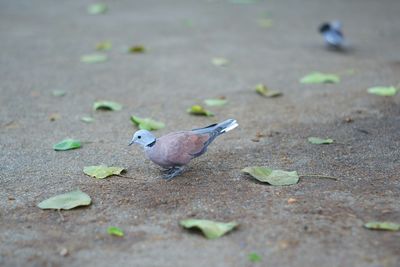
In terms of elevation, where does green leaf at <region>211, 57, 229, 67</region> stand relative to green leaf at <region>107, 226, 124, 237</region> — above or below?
below

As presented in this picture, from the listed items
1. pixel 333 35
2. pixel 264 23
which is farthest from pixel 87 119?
pixel 264 23

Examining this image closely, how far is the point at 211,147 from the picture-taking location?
3.64m

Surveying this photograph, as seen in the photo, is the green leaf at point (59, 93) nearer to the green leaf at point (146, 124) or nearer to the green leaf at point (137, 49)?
the green leaf at point (146, 124)

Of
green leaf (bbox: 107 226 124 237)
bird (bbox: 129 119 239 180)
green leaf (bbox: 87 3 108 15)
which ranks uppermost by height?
bird (bbox: 129 119 239 180)

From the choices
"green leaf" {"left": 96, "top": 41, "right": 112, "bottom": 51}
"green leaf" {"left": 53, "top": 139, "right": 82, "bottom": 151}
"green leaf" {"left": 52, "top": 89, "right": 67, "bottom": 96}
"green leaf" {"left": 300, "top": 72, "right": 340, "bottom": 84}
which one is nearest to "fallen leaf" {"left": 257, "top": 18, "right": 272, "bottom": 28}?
"green leaf" {"left": 96, "top": 41, "right": 112, "bottom": 51}

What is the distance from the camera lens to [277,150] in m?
3.54

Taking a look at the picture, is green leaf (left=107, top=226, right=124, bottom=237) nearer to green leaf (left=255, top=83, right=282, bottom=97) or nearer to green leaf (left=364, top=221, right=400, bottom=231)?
green leaf (left=364, top=221, right=400, bottom=231)

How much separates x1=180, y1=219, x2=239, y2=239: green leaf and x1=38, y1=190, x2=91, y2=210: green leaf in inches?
22.7

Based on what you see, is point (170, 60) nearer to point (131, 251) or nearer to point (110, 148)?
point (110, 148)

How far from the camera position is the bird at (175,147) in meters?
3.09

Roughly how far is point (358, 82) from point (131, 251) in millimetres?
3295

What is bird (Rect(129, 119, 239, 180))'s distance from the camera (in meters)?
3.09

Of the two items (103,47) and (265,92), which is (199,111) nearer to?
(265,92)

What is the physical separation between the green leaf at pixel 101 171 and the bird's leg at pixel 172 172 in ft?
0.88
